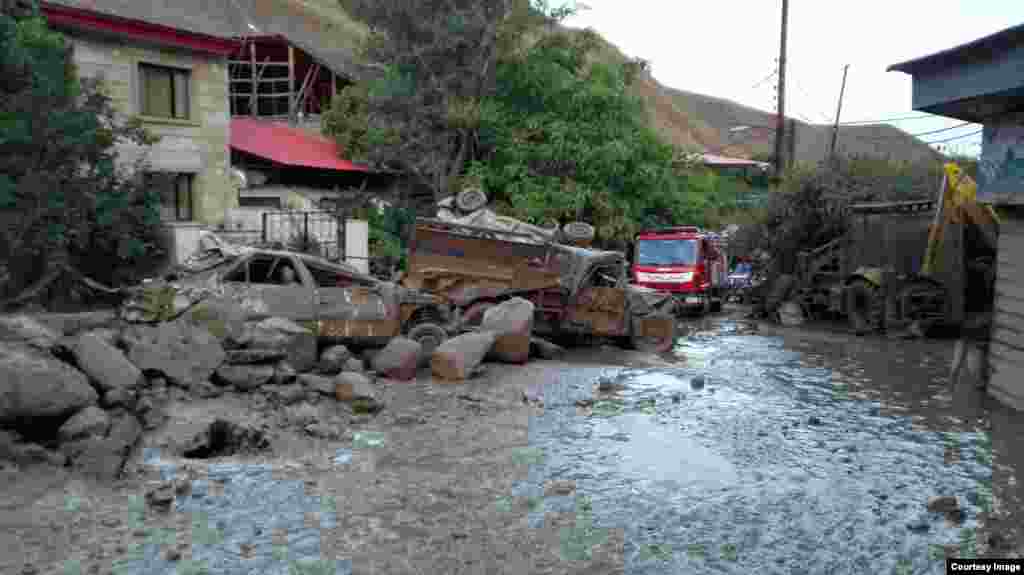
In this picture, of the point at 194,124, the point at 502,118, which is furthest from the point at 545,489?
the point at 502,118

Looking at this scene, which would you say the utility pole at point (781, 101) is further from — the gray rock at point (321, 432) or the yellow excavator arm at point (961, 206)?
the gray rock at point (321, 432)

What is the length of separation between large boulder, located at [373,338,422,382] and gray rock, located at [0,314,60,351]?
12.6 ft

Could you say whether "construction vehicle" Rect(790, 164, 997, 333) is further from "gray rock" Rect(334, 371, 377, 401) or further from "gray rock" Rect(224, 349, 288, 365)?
"gray rock" Rect(224, 349, 288, 365)

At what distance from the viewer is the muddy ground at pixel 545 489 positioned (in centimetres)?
531

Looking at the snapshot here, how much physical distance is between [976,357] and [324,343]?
27.4ft

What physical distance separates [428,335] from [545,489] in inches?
206

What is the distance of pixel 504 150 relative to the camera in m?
23.6

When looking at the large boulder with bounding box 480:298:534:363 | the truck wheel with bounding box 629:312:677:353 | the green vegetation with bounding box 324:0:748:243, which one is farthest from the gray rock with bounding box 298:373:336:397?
the green vegetation with bounding box 324:0:748:243

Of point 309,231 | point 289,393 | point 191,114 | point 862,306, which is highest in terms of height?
point 191,114

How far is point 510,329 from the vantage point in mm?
11844

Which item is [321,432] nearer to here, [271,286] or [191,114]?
[271,286]

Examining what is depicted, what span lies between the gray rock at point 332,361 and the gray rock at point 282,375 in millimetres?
758

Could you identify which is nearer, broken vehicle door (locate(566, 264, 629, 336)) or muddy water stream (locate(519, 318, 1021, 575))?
muddy water stream (locate(519, 318, 1021, 575))

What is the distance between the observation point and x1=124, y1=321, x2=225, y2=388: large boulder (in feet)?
26.6
